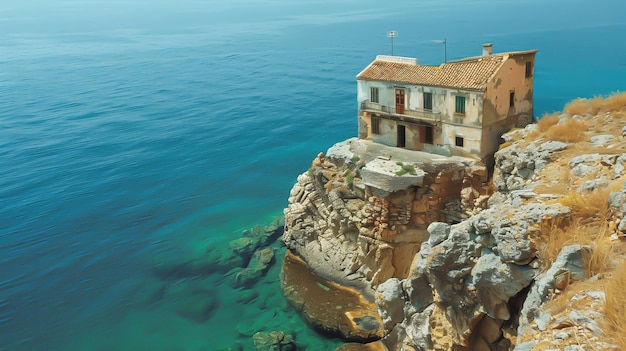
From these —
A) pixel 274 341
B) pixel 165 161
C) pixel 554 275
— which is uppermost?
pixel 554 275

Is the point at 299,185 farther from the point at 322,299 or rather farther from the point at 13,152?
the point at 13,152

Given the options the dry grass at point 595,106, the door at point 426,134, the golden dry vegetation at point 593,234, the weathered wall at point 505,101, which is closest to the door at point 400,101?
the door at point 426,134

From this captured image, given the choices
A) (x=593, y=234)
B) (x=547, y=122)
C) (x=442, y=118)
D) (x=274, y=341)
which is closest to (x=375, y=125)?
(x=442, y=118)

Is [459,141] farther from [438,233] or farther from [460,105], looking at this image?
[438,233]

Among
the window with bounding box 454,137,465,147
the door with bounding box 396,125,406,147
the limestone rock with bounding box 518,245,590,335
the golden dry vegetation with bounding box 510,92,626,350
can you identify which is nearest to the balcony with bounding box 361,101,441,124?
the door with bounding box 396,125,406,147

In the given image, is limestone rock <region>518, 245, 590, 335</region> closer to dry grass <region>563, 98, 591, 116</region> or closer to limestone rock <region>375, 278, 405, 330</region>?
limestone rock <region>375, 278, 405, 330</region>

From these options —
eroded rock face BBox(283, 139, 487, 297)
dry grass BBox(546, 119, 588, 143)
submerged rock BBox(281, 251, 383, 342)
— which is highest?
dry grass BBox(546, 119, 588, 143)

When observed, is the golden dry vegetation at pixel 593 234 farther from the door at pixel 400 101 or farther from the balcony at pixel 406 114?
the door at pixel 400 101
